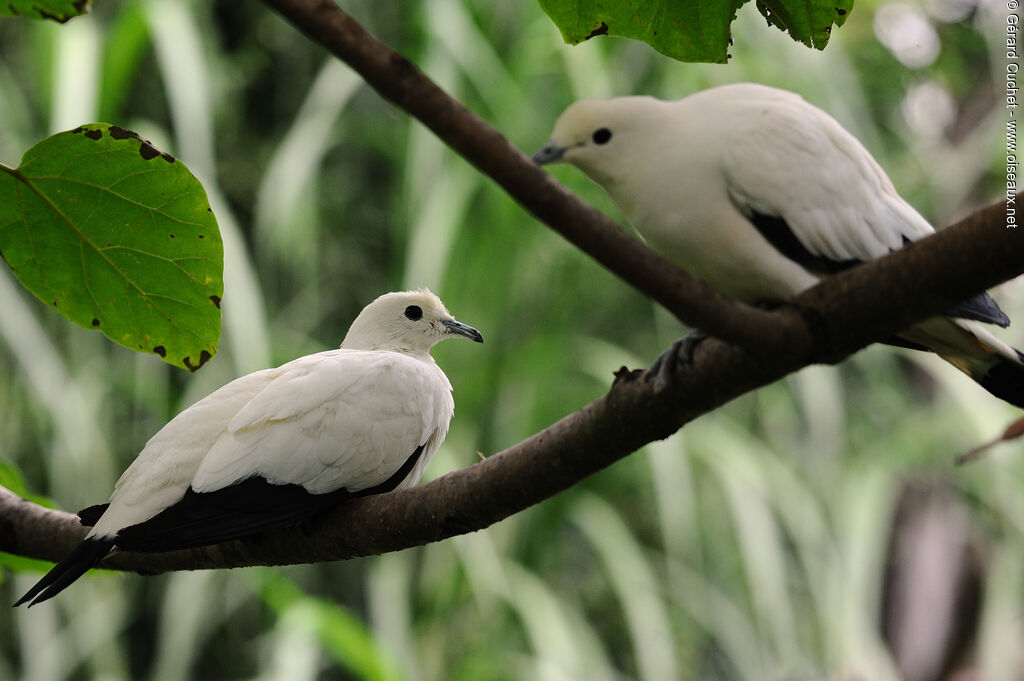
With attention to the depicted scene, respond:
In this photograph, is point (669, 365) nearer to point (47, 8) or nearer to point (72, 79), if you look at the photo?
point (47, 8)

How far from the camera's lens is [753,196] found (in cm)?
149

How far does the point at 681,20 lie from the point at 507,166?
527 mm

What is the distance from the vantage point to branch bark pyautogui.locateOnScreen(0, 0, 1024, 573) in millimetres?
784

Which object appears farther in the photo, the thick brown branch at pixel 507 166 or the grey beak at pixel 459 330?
the grey beak at pixel 459 330

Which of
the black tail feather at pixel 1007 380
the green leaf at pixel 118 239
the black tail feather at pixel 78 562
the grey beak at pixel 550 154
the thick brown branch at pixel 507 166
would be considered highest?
the grey beak at pixel 550 154

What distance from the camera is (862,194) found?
63.4 inches

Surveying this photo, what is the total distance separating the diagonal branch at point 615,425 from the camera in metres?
0.93

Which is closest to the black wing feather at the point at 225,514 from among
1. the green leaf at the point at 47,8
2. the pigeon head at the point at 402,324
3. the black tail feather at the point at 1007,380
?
the pigeon head at the point at 402,324

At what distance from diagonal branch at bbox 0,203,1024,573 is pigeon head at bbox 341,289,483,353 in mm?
651

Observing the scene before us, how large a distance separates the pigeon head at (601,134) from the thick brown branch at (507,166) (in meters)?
0.66

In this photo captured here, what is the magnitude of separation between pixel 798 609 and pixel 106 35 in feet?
14.8

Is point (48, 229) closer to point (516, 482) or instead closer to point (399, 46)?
point (516, 482)

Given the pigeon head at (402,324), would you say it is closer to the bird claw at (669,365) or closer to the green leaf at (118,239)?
the green leaf at (118,239)

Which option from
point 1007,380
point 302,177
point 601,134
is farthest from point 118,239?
point 302,177
